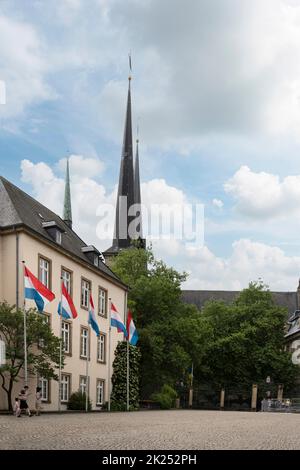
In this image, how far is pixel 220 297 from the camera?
100 m

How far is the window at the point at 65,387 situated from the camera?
114 ft

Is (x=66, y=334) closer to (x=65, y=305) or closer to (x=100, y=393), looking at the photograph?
(x=100, y=393)

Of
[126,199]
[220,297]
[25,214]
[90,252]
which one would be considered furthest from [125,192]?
[25,214]

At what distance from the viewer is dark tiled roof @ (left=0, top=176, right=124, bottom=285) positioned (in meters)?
31.8

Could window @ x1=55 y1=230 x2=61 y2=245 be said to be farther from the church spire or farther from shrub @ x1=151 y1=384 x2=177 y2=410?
the church spire

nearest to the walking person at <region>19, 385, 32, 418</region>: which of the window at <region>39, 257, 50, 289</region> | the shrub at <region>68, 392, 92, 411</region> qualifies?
the window at <region>39, 257, 50, 289</region>

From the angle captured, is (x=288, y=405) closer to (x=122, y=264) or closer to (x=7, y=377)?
(x=122, y=264)

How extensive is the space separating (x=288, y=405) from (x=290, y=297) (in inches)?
2086

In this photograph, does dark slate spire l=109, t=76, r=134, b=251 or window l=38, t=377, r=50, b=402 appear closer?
window l=38, t=377, r=50, b=402

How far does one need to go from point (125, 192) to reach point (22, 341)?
5453 cm

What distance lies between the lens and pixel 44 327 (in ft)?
89.7

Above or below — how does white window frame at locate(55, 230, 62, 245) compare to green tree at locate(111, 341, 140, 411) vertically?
above

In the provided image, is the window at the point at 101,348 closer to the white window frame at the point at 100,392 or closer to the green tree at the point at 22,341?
the white window frame at the point at 100,392

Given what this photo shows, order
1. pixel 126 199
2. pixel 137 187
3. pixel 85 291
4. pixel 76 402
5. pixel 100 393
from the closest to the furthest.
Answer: pixel 76 402 < pixel 85 291 < pixel 100 393 < pixel 126 199 < pixel 137 187
